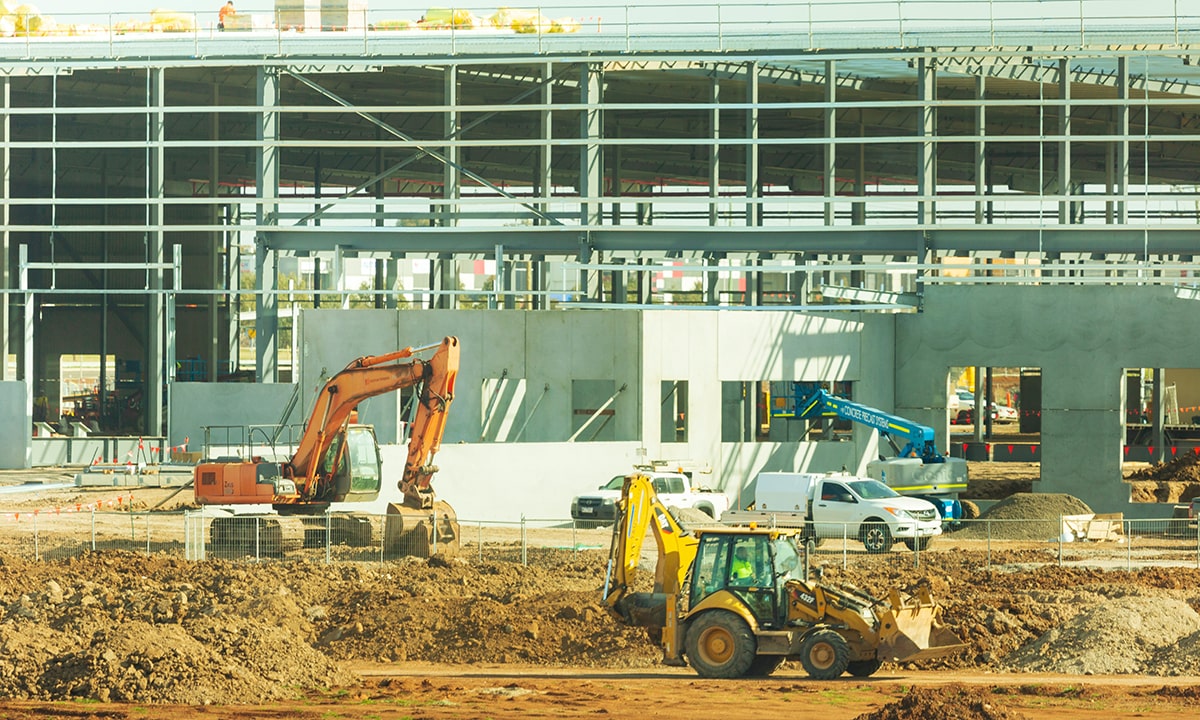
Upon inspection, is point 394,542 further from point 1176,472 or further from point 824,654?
point 1176,472

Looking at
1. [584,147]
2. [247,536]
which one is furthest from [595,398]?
[247,536]

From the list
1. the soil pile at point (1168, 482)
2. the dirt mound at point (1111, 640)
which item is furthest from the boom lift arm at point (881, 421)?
the dirt mound at point (1111, 640)

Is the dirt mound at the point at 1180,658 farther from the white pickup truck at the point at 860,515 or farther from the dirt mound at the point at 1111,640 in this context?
the white pickup truck at the point at 860,515

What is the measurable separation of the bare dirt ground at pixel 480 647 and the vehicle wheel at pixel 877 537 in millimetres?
2778

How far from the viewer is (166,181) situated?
65812 mm

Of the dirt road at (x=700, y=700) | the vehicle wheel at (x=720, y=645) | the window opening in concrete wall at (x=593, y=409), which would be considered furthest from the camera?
the window opening in concrete wall at (x=593, y=409)

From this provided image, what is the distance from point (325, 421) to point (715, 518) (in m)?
10.2

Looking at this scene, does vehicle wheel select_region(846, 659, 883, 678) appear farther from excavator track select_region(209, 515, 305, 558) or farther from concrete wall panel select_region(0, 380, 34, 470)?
concrete wall panel select_region(0, 380, 34, 470)

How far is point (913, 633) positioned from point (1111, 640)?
3933mm

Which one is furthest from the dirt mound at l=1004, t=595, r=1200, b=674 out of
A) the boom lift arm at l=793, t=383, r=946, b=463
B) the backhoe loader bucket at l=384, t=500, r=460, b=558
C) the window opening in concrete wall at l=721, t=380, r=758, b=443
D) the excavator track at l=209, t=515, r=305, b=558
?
the window opening in concrete wall at l=721, t=380, r=758, b=443

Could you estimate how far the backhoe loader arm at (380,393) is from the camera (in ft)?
95.8

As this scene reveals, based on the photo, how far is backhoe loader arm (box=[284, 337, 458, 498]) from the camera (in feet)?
95.8

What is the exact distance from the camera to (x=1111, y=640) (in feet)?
65.3

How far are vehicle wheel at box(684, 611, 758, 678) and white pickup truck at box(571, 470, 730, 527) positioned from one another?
53.2 ft
